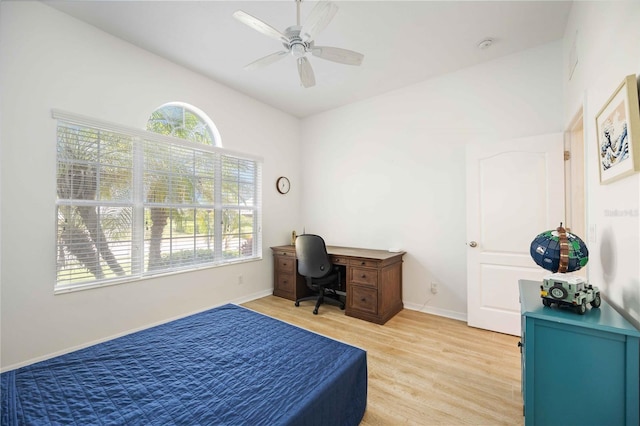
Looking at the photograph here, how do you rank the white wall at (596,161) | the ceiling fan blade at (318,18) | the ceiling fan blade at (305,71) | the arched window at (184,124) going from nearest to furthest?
1. the white wall at (596,161)
2. the ceiling fan blade at (318,18)
3. the ceiling fan blade at (305,71)
4. the arched window at (184,124)

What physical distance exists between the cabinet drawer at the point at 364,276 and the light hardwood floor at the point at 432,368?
1.46 feet

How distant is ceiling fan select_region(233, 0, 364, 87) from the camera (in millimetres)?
1643

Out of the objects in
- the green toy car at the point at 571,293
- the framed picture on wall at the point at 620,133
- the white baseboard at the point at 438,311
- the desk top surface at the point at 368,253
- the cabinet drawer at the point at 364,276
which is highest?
the framed picture on wall at the point at 620,133

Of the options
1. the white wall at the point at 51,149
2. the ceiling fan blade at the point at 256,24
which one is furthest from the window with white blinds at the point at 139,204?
the ceiling fan blade at the point at 256,24

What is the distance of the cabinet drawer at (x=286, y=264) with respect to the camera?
12.7ft

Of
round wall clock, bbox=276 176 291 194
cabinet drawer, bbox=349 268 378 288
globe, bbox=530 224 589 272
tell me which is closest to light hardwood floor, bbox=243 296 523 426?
cabinet drawer, bbox=349 268 378 288

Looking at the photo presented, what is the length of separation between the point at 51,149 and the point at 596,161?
13.0 ft

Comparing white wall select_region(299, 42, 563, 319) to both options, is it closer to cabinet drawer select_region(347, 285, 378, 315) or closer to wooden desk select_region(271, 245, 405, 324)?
wooden desk select_region(271, 245, 405, 324)

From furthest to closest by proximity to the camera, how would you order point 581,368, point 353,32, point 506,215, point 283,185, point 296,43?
point 283,185 → point 506,215 → point 353,32 → point 296,43 → point 581,368

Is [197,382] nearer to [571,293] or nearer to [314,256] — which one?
[571,293]

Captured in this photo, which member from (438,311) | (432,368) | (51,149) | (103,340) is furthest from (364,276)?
(51,149)

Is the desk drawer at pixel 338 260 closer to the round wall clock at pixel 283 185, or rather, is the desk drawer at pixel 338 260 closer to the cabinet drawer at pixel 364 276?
the cabinet drawer at pixel 364 276

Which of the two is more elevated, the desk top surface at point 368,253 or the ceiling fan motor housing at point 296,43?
the ceiling fan motor housing at point 296,43

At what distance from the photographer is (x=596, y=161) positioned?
63.5 inches
